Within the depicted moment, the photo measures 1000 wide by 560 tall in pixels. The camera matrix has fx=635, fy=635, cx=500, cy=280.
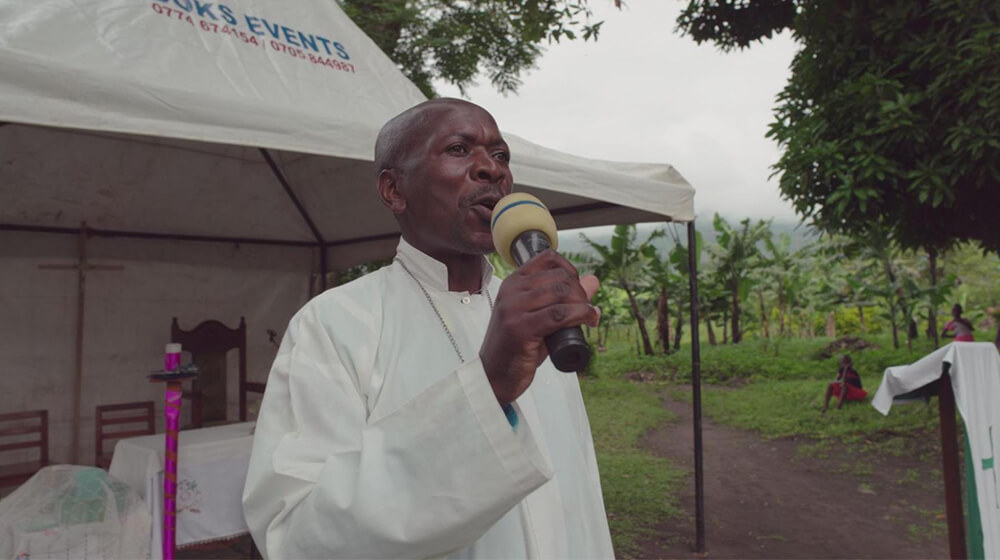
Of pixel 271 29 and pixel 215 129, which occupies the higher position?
pixel 271 29

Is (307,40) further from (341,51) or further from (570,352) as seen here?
(570,352)

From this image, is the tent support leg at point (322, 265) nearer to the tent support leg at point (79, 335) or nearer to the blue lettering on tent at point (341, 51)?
the tent support leg at point (79, 335)

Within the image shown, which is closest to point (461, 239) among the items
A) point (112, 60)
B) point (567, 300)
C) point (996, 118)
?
point (567, 300)

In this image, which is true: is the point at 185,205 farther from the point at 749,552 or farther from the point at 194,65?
the point at 749,552

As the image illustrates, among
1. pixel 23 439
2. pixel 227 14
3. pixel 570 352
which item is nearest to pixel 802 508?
pixel 227 14

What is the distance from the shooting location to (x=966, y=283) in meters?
20.0

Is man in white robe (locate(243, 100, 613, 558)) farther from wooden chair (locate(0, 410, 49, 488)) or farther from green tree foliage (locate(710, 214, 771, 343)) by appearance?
green tree foliage (locate(710, 214, 771, 343))

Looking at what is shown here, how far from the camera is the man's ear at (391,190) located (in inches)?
48.0

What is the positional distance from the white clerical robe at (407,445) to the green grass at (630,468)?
340 centimetres

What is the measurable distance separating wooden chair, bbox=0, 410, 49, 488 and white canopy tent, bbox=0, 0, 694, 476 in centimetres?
11

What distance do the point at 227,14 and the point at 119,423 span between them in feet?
9.49

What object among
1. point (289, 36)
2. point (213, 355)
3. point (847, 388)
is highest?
point (289, 36)

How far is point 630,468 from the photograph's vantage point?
661 centimetres

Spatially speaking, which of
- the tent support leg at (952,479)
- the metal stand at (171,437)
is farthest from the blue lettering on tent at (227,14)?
the tent support leg at (952,479)
